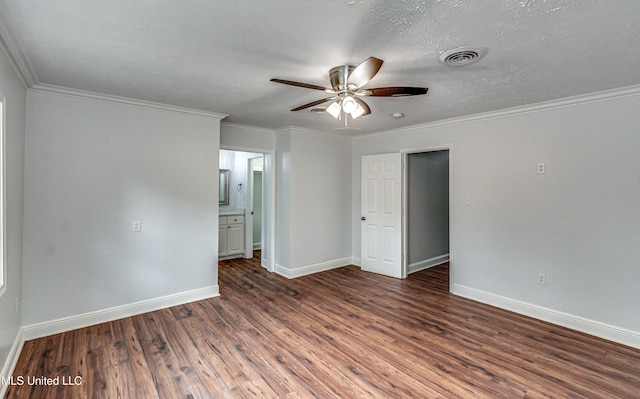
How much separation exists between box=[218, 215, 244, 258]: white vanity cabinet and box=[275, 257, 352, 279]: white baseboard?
1457 millimetres

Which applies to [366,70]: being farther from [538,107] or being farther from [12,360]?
[12,360]

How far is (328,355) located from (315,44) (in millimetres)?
2453

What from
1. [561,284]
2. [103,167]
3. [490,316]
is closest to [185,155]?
[103,167]

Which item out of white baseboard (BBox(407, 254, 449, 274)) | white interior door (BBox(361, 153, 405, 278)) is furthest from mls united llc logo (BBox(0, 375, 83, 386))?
white baseboard (BBox(407, 254, 449, 274))

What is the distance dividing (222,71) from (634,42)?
2871 mm

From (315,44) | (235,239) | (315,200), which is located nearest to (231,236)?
(235,239)

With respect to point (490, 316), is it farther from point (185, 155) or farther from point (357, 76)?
point (185, 155)

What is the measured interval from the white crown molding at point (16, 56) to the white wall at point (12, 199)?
0.04 metres

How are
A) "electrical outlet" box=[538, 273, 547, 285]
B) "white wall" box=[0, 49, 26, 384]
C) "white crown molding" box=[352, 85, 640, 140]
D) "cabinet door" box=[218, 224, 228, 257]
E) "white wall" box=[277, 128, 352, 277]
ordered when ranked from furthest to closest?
"cabinet door" box=[218, 224, 228, 257]
"white wall" box=[277, 128, 352, 277]
"electrical outlet" box=[538, 273, 547, 285]
"white crown molding" box=[352, 85, 640, 140]
"white wall" box=[0, 49, 26, 384]

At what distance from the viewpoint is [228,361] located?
257 cm

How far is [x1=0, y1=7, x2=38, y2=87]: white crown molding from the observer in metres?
1.86

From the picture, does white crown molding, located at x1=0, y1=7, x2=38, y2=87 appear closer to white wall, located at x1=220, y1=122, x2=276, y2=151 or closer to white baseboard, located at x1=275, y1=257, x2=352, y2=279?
white wall, located at x1=220, y1=122, x2=276, y2=151

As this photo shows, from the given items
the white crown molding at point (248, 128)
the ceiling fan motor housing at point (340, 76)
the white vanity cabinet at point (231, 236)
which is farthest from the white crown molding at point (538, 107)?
the white vanity cabinet at point (231, 236)

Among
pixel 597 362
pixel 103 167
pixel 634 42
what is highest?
pixel 634 42
